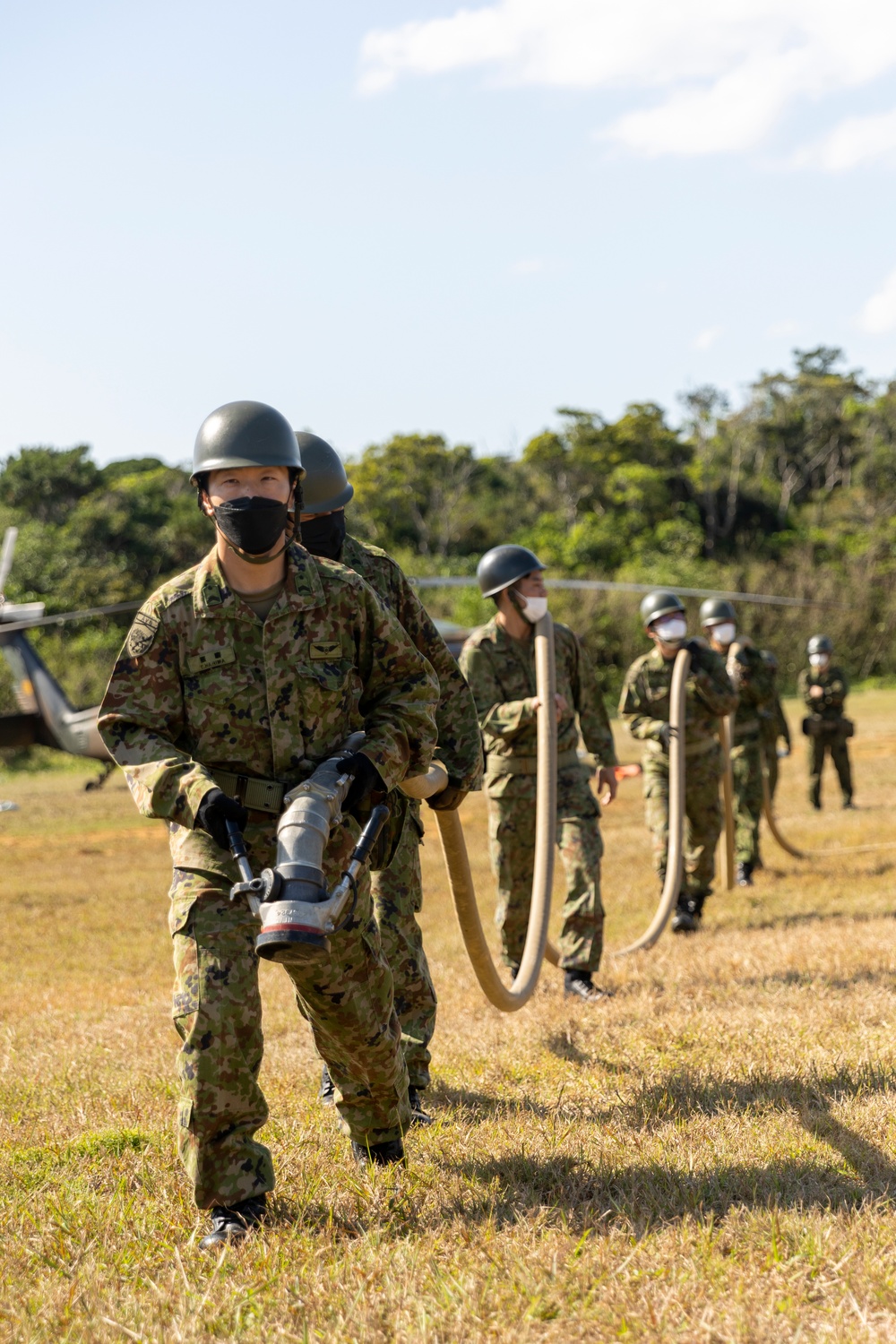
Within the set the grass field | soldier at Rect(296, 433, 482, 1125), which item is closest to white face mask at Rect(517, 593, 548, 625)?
soldier at Rect(296, 433, 482, 1125)

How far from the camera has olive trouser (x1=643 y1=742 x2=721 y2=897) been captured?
9062 millimetres

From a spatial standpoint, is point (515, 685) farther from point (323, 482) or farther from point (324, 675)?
point (324, 675)

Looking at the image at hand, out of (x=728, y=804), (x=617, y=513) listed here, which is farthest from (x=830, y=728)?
(x=617, y=513)

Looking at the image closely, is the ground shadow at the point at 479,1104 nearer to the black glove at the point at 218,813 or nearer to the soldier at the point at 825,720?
the black glove at the point at 218,813

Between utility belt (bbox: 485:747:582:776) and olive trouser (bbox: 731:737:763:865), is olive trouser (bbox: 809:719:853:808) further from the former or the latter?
utility belt (bbox: 485:747:582:776)

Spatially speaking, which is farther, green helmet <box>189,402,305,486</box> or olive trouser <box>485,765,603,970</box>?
olive trouser <box>485,765,603,970</box>

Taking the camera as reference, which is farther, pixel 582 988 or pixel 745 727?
pixel 745 727

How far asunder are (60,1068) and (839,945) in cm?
427

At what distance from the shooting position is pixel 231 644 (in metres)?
3.66

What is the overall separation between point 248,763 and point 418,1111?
1.77m

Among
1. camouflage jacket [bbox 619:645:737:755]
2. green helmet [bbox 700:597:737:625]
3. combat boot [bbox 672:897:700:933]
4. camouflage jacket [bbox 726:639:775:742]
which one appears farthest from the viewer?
green helmet [bbox 700:597:737:625]

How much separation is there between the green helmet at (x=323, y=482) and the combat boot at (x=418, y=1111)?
2.22 m

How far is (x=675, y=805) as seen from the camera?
8.34 metres

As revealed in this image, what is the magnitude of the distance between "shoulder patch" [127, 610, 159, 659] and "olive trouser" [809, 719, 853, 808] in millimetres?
13771
